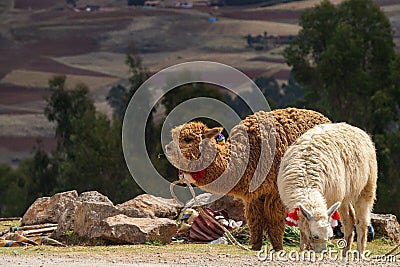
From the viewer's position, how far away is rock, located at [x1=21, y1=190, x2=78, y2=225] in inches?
723

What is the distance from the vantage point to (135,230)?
52.5 feet

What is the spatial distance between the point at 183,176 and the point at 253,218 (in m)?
1.24

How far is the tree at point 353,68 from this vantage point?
4400cm

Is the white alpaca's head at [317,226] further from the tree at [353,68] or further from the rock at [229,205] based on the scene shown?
the tree at [353,68]

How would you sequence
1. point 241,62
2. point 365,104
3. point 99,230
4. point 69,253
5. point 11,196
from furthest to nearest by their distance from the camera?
point 241,62 < point 11,196 < point 365,104 < point 99,230 < point 69,253

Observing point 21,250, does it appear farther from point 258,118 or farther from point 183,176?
point 258,118

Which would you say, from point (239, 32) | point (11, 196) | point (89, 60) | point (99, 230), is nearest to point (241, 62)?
point (239, 32)

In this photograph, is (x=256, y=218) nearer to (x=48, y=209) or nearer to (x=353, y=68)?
(x=48, y=209)

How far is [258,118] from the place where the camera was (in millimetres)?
14289

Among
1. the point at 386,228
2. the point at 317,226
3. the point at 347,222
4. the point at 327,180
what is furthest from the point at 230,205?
the point at 317,226

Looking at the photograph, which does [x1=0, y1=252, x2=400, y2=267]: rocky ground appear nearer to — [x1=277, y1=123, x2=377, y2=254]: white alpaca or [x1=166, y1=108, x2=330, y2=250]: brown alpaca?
[x1=277, y1=123, x2=377, y2=254]: white alpaca

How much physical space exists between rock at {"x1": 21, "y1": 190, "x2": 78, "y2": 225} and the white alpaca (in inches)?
255

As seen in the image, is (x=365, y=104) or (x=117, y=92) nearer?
(x=365, y=104)

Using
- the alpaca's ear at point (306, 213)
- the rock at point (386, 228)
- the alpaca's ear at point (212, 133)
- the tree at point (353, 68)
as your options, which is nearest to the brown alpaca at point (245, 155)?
the alpaca's ear at point (212, 133)
